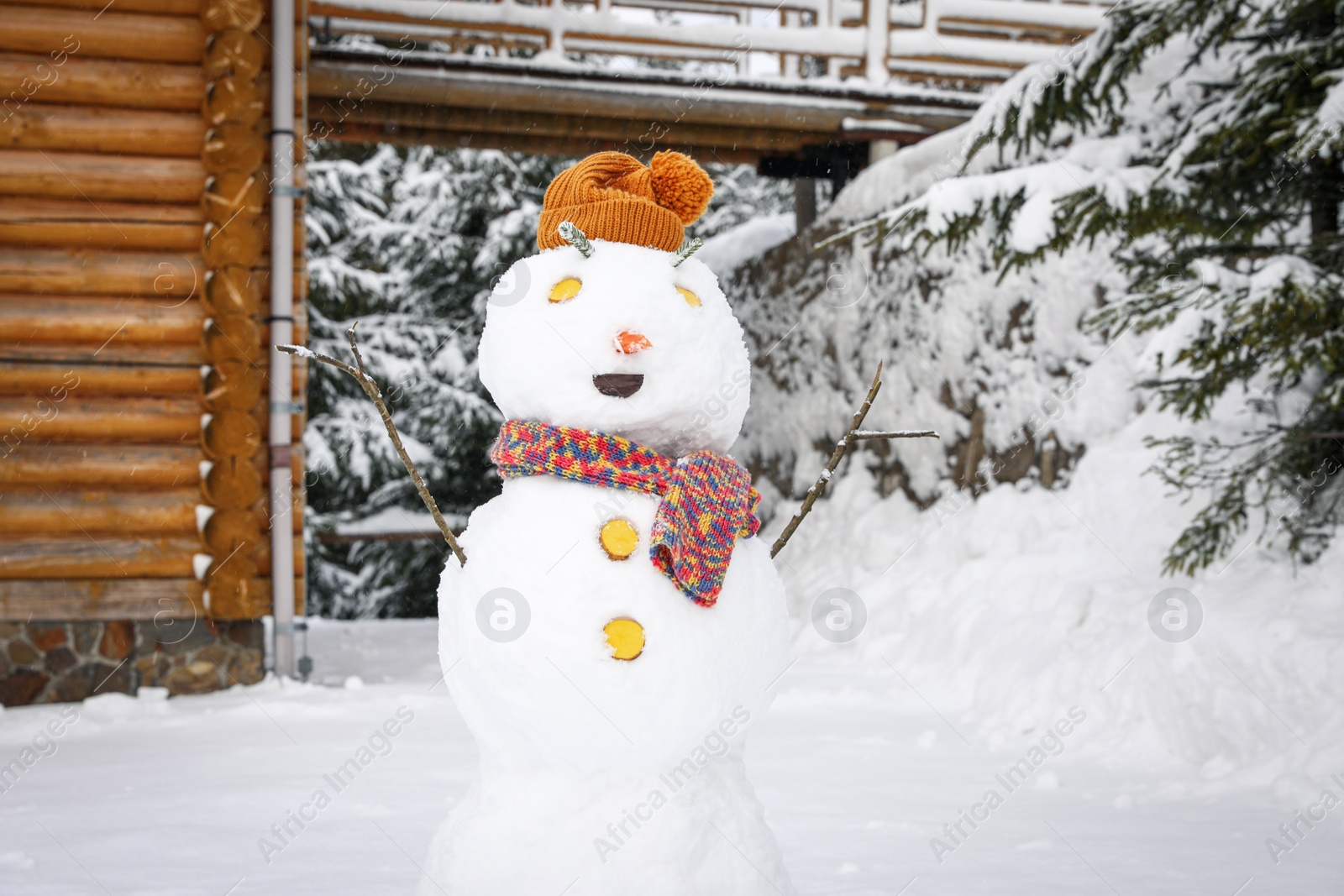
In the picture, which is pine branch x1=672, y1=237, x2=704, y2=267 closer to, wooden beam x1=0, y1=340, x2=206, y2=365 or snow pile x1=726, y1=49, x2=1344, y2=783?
snow pile x1=726, y1=49, x2=1344, y2=783

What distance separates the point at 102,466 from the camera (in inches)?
236

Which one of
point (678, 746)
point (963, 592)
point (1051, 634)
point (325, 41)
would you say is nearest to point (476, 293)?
point (325, 41)

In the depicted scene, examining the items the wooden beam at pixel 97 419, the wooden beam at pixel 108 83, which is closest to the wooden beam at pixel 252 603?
the wooden beam at pixel 97 419

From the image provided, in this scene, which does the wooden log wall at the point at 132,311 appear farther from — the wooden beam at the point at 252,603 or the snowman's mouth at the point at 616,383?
the snowman's mouth at the point at 616,383

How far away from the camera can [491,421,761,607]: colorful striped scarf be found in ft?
7.83

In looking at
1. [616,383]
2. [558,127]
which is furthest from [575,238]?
[558,127]

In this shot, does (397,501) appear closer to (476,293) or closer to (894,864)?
(476,293)

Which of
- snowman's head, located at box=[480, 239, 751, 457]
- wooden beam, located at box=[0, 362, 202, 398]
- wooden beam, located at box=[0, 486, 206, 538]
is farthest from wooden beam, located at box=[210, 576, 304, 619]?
snowman's head, located at box=[480, 239, 751, 457]

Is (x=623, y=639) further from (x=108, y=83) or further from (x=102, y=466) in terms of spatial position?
(x=108, y=83)

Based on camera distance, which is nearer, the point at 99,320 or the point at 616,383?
the point at 616,383

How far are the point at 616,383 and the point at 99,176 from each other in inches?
191

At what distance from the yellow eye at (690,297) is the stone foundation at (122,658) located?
4.61 meters

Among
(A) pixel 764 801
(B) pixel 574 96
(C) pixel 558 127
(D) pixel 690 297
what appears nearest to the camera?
(D) pixel 690 297

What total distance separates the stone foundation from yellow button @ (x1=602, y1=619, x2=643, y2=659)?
458 centimetres
